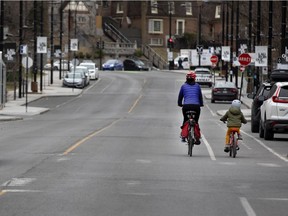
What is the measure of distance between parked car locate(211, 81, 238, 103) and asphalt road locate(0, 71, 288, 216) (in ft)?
86.0

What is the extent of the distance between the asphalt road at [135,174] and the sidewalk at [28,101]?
12032 millimetres

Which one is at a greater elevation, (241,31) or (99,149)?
(241,31)

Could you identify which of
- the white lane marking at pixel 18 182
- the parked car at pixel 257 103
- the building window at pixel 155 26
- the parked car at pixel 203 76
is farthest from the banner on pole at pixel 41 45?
the building window at pixel 155 26

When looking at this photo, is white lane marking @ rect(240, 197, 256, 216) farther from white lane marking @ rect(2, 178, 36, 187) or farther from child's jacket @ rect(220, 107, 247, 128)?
child's jacket @ rect(220, 107, 247, 128)

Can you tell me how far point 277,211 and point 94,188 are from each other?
3.37m

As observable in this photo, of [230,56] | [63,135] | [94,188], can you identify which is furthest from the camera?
[230,56]

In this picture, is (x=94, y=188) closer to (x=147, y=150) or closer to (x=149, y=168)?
(x=149, y=168)

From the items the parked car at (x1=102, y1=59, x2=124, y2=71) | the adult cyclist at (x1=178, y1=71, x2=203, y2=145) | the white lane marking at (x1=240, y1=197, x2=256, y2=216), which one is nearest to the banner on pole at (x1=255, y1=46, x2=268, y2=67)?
the adult cyclist at (x1=178, y1=71, x2=203, y2=145)

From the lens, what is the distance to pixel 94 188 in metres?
13.6

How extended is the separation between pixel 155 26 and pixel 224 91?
69.8 meters

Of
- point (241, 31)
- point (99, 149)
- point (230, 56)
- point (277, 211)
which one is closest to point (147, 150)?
point (99, 149)

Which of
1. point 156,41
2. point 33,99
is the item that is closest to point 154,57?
point 156,41

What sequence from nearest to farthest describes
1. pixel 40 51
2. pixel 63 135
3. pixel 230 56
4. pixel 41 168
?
pixel 41 168 < pixel 63 135 < pixel 40 51 < pixel 230 56

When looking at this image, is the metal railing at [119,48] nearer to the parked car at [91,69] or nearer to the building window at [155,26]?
the building window at [155,26]
